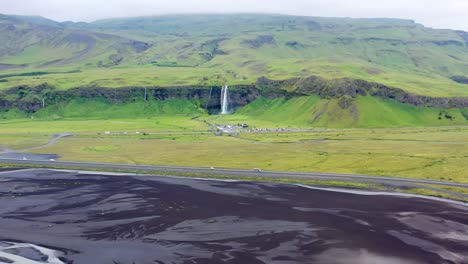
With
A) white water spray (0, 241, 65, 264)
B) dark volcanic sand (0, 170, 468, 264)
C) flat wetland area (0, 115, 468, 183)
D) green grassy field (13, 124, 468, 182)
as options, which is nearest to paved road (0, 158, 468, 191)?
flat wetland area (0, 115, 468, 183)

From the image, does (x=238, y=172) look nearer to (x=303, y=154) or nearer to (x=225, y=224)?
(x=303, y=154)

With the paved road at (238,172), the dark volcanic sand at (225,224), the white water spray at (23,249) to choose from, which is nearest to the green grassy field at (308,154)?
the paved road at (238,172)

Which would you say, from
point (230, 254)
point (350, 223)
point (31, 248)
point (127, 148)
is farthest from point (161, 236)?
point (127, 148)

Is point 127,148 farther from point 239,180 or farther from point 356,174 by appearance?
point 356,174

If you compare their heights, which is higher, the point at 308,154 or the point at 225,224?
the point at 308,154

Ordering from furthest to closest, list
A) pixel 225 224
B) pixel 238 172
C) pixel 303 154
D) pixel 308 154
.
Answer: pixel 303 154 < pixel 308 154 < pixel 238 172 < pixel 225 224

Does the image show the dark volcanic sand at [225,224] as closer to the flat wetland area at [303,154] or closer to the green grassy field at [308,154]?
the green grassy field at [308,154]

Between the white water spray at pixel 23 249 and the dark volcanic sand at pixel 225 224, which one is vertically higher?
the dark volcanic sand at pixel 225 224

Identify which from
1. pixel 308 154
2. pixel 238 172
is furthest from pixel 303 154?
pixel 238 172

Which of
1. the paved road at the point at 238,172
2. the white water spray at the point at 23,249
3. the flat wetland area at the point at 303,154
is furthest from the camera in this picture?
the flat wetland area at the point at 303,154

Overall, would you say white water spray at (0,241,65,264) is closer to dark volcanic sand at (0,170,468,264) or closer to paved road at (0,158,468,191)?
dark volcanic sand at (0,170,468,264)
